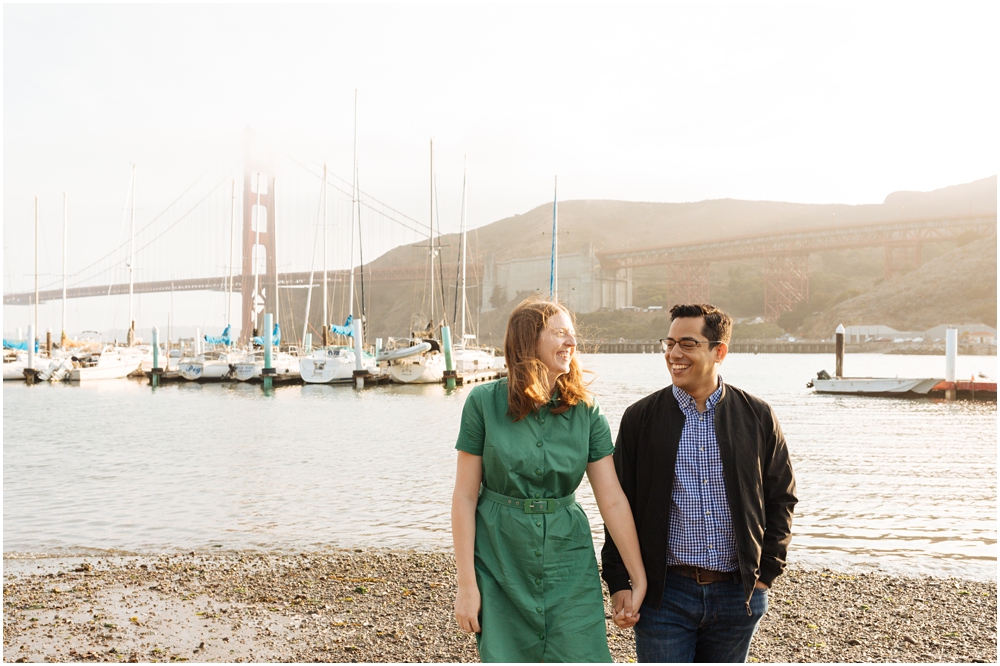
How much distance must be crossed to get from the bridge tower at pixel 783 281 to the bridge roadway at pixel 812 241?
2.06m

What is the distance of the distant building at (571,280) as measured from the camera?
101 m

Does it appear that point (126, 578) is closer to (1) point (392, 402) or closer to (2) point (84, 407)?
(1) point (392, 402)

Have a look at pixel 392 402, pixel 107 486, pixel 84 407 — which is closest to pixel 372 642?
pixel 107 486

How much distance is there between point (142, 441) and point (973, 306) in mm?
94761

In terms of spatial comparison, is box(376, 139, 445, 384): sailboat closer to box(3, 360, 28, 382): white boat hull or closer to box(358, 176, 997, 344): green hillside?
box(3, 360, 28, 382): white boat hull

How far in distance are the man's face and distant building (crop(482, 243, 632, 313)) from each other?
307 feet

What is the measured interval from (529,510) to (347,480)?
9323 millimetres

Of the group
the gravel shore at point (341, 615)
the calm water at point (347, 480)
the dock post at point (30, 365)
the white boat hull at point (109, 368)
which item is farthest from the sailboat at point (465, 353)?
the gravel shore at point (341, 615)

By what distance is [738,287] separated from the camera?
388ft

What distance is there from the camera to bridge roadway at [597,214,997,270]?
101375 millimetres

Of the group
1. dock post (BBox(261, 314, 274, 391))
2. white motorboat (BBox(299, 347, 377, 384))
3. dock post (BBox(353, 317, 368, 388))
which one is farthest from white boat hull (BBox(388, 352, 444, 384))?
dock post (BBox(261, 314, 274, 391))

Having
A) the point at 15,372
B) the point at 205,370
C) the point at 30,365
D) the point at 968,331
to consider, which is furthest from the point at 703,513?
the point at 968,331

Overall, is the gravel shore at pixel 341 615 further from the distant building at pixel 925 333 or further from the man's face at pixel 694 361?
the distant building at pixel 925 333

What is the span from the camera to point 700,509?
2.31m
